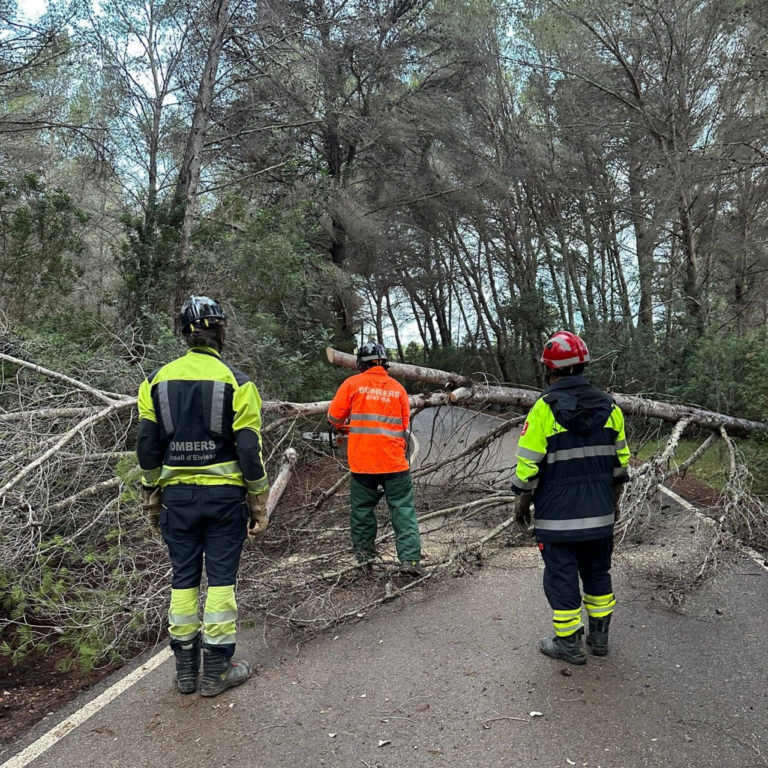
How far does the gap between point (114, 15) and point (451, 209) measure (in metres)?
9.28

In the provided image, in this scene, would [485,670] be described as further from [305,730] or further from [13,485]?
[13,485]

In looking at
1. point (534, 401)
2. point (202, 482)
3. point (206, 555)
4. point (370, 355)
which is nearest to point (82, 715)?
point (206, 555)

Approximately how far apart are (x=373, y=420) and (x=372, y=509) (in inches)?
27.5

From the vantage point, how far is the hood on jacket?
3199mm

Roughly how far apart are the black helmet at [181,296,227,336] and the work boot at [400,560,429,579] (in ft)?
7.63

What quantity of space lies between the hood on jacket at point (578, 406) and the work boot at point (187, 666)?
7.50 ft

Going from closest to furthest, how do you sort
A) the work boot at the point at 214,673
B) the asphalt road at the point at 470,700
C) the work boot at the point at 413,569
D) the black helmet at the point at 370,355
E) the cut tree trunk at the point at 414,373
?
the asphalt road at the point at 470,700 → the work boot at the point at 214,673 → the work boot at the point at 413,569 → the black helmet at the point at 370,355 → the cut tree trunk at the point at 414,373

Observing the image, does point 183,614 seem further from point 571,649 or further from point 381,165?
point 381,165

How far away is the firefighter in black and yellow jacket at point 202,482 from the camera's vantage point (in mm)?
3113

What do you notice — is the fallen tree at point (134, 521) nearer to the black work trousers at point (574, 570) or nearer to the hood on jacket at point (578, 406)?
the black work trousers at point (574, 570)

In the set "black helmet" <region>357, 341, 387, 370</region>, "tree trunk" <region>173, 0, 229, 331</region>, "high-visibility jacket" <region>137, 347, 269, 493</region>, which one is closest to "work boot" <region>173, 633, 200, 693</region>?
"high-visibility jacket" <region>137, 347, 269, 493</region>

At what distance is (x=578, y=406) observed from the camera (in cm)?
321

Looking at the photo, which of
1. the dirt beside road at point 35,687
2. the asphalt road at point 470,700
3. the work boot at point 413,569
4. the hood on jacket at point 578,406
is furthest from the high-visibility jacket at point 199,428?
the work boot at point 413,569

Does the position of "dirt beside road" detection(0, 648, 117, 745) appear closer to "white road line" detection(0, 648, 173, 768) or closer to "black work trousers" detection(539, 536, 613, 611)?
"white road line" detection(0, 648, 173, 768)
